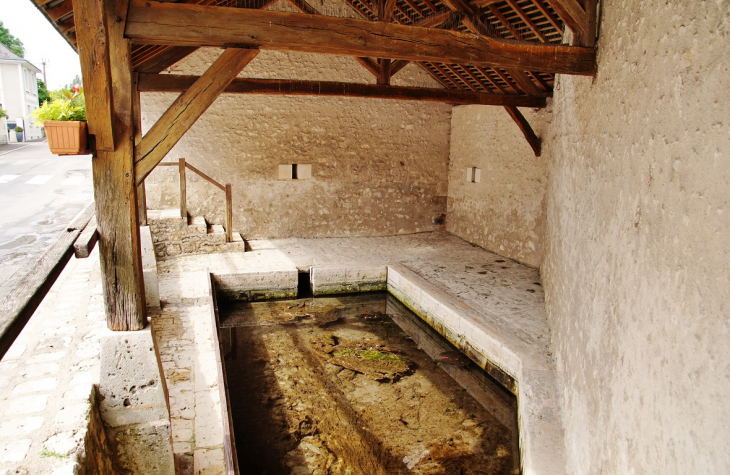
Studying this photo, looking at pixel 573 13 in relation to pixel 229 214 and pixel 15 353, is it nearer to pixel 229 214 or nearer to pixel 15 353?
pixel 15 353

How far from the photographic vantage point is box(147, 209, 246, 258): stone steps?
277 inches

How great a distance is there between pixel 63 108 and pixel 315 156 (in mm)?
6178

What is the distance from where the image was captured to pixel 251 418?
155 inches

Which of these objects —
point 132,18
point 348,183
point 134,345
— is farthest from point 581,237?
point 348,183

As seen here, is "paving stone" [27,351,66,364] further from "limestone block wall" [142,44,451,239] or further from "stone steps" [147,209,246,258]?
"limestone block wall" [142,44,451,239]

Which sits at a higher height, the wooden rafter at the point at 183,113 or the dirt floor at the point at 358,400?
the wooden rafter at the point at 183,113

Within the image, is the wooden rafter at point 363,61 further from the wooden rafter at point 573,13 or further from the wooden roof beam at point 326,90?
the wooden rafter at point 573,13

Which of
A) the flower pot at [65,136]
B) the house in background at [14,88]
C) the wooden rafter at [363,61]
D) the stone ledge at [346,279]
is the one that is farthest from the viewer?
the house in background at [14,88]

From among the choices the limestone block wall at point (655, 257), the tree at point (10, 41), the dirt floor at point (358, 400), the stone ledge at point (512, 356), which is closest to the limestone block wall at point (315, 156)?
the stone ledge at point (512, 356)

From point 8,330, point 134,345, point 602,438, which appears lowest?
point 602,438

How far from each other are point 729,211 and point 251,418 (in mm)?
3607

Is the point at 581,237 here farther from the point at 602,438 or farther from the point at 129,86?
the point at 129,86

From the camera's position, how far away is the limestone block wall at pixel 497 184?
6.77 metres

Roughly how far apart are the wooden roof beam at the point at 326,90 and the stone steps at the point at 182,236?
2.14 m
